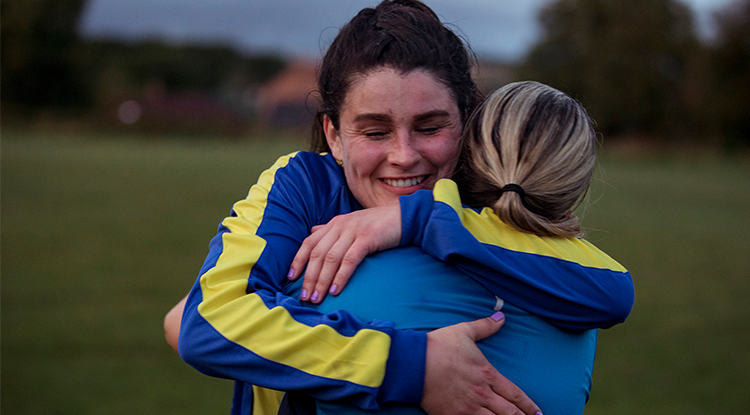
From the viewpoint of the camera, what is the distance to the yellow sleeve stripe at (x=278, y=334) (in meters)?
1.32

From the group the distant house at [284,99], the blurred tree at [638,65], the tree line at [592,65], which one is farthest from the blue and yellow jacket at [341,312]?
the distant house at [284,99]

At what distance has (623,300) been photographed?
1.53 m

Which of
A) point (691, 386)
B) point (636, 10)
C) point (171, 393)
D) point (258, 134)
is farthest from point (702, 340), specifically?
point (258, 134)

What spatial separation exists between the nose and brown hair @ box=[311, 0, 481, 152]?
0.60 feet

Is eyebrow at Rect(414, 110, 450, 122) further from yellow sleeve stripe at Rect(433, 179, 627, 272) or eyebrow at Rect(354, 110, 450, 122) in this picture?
yellow sleeve stripe at Rect(433, 179, 627, 272)

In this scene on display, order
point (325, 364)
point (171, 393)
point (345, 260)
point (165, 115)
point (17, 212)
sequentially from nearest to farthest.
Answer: point (325, 364), point (345, 260), point (171, 393), point (17, 212), point (165, 115)

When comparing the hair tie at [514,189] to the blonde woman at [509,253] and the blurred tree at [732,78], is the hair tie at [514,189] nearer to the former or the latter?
the blonde woman at [509,253]

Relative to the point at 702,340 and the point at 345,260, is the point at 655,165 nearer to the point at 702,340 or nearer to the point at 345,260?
the point at 702,340

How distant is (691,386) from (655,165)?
30229 mm

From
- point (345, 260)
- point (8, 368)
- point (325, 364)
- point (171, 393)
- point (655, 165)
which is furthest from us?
point (655, 165)

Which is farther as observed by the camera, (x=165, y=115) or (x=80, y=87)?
(x=80, y=87)

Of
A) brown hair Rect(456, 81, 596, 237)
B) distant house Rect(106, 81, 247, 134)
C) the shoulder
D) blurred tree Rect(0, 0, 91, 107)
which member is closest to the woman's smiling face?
brown hair Rect(456, 81, 596, 237)

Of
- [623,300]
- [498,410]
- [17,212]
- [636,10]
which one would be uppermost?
[636,10]

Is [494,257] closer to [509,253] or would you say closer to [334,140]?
[509,253]
